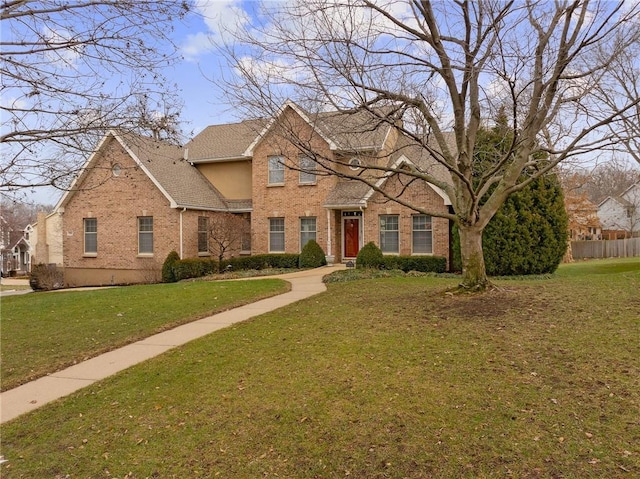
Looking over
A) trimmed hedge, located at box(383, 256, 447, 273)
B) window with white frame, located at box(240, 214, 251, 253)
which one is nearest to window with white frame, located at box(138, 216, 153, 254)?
window with white frame, located at box(240, 214, 251, 253)

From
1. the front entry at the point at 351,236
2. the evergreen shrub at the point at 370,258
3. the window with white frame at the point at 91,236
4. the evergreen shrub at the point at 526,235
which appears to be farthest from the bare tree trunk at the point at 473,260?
the window with white frame at the point at 91,236

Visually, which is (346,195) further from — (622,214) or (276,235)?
(622,214)

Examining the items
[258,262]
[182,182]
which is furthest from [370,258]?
[182,182]

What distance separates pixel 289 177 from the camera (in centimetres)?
2181

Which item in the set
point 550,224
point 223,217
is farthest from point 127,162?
point 550,224

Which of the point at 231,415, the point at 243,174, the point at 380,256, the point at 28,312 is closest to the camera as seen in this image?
the point at 231,415

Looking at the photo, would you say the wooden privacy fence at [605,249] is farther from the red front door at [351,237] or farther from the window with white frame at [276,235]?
the window with white frame at [276,235]

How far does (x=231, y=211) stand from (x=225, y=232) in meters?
2.45

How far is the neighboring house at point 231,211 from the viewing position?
66.4 feet

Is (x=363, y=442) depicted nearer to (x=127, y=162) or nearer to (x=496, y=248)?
(x=496, y=248)

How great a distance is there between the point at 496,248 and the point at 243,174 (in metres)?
13.4

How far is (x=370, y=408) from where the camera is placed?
4.89 meters

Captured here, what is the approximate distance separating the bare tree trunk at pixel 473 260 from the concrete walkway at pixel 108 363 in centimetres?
405

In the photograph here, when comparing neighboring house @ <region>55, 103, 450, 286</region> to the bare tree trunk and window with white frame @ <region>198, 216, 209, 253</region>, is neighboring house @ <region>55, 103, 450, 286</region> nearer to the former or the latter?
window with white frame @ <region>198, 216, 209, 253</region>
